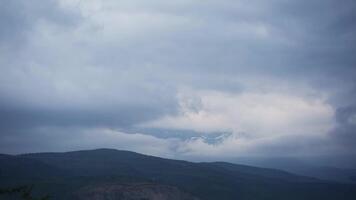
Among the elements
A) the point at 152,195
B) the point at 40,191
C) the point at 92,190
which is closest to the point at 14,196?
the point at 40,191

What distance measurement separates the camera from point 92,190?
199m

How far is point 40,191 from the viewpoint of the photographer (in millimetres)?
194750

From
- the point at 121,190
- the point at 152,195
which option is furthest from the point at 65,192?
the point at 152,195

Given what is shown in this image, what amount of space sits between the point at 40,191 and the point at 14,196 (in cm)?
2009

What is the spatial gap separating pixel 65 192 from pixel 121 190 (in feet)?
84.9

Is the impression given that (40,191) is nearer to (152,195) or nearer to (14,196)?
(14,196)

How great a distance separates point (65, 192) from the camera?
199375 mm

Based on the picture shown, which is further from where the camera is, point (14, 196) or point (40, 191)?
point (40, 191)

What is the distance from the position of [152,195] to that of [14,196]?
197ft

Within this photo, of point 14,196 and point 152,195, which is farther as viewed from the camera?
point 152,195

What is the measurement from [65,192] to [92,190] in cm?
1264

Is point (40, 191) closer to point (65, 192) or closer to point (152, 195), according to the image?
point (65, 192)

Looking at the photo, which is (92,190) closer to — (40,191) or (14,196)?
(40,191)

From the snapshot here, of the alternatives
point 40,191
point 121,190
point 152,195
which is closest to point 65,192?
point 40,191
